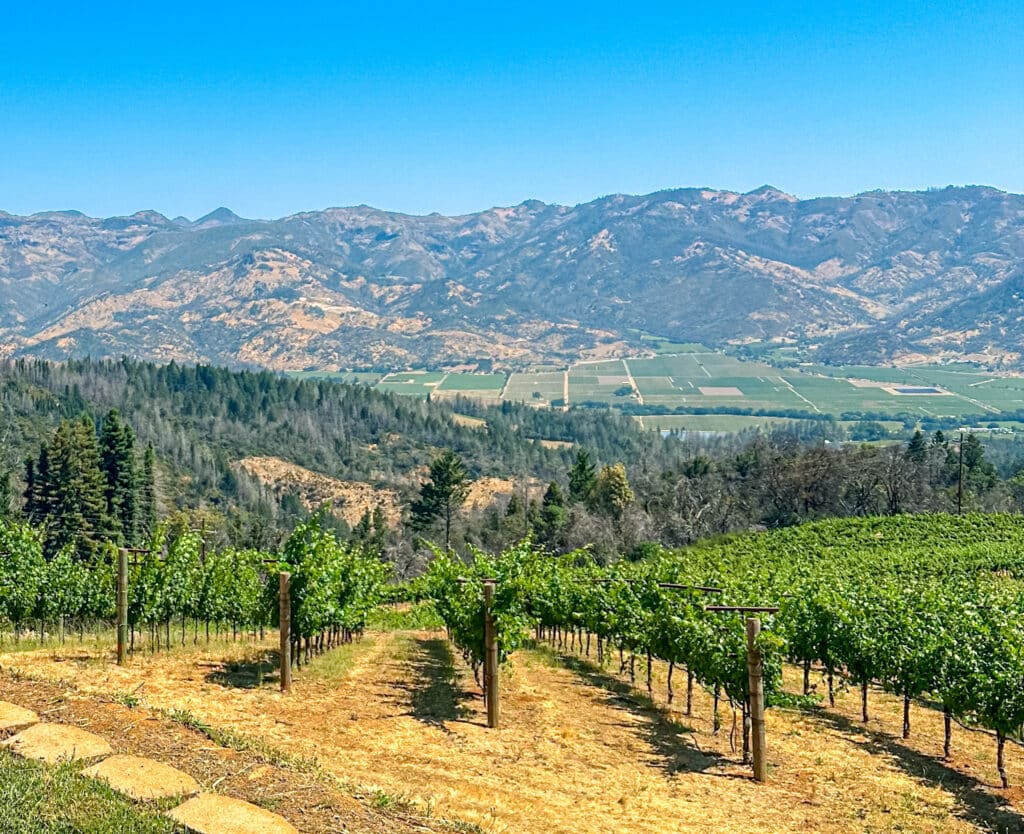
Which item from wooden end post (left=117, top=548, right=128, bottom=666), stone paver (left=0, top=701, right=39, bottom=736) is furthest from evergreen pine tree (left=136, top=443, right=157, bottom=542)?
stone paver (left=0, top=701, right=39, bottom=736)

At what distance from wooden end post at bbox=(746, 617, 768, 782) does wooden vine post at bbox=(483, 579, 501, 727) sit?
491cm

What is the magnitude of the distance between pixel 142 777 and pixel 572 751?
803 centimetres

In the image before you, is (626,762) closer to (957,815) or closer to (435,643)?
(957,815)

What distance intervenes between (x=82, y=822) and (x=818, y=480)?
7987 centimetres

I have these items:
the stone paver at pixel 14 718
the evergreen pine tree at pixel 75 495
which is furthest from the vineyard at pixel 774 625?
the evergreen pine tree at pixel 75 495

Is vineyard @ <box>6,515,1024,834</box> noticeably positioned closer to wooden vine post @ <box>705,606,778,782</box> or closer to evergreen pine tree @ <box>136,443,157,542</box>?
wooden vine post @ <box>705,606,778,782</box>

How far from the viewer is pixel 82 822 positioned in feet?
28.9

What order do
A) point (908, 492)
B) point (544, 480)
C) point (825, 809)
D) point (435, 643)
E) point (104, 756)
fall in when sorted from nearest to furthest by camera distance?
point (104, 756)
point (825, 809)
point (435, 643)
point (908, 492)
point (544, 480)

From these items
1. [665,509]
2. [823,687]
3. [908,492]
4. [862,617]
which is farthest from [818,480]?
[862,617]

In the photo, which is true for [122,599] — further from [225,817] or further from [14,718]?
[225,817]

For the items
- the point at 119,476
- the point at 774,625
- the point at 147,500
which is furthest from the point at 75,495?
the point at 774,625

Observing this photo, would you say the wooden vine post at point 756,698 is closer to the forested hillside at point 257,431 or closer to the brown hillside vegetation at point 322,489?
the forested hillside at point 257,431

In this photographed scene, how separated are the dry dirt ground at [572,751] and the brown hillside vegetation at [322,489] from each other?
90237 millimetres

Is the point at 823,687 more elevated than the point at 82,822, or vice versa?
the point at 82,822
